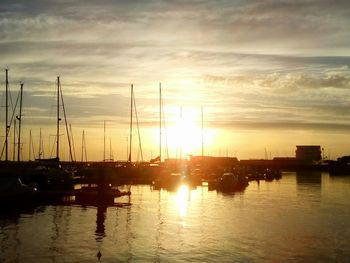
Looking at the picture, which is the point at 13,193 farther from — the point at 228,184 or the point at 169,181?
the point at 228,184

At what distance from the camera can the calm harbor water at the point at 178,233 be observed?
40062mm

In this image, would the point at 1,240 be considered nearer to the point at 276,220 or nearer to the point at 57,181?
the point at 276,220

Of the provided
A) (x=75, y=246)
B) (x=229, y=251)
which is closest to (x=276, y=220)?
(x=229, y=251)

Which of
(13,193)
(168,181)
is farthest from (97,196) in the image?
(168,181)

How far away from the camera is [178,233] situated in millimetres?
50594

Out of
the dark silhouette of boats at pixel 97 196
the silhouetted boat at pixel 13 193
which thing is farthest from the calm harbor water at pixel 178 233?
the dark silhouette of boats at pixel 97 196

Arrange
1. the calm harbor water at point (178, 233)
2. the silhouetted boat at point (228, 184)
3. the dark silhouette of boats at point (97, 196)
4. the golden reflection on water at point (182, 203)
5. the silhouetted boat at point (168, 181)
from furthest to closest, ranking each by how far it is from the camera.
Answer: the silhouetted boat at point (168, 181) < the silhouetted boat at point (228, 184) < the dark silhouette of boats at point (97, 196) < the golden reflection on water at point (182, 203) < the calm harbor water at point (178, 233)

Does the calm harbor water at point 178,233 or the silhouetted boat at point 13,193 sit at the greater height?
the silhouetted boat at point 13,193

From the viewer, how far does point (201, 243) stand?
45094 mm

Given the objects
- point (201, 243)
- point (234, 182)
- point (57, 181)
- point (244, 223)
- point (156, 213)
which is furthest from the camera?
point (234, 182)

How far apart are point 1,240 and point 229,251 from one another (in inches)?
851

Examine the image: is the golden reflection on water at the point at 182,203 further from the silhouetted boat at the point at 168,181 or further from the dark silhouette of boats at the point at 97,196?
the silhouetted boat at the point at 168,181

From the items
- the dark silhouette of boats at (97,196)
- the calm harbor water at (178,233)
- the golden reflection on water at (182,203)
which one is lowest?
the calm harbor water at (178,233)

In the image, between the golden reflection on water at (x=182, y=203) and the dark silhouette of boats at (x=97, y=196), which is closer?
the golden reflection on water at (x=182, y=203)
